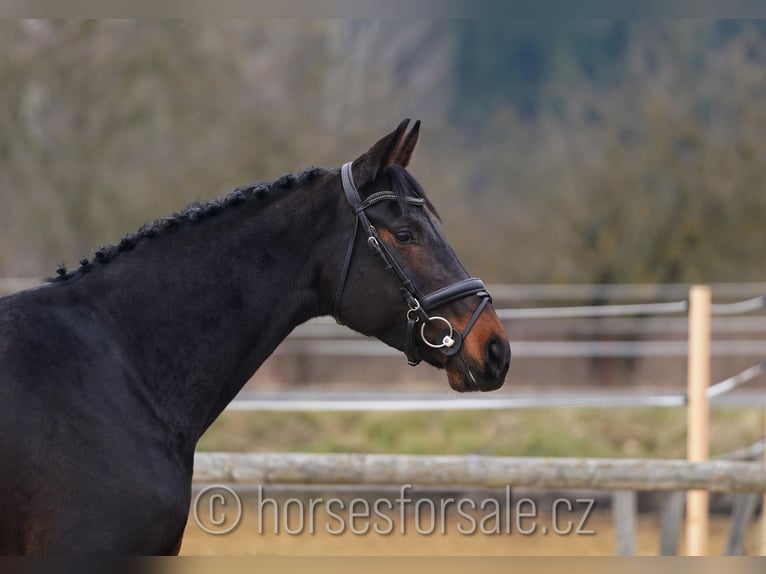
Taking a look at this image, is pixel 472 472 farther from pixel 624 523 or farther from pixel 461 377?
pixel 461 377

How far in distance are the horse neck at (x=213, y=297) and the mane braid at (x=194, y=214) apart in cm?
2

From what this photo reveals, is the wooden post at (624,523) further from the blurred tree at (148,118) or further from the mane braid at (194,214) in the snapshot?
the blurred tree at (148,118)

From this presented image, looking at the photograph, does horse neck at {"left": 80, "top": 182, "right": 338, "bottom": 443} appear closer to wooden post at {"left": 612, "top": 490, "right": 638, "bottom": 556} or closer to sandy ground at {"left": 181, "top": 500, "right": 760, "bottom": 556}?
wooden post at {"left": 612, "top": 490, "right": 638, "bottom": 556}

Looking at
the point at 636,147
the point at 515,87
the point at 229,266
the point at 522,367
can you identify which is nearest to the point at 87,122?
the point at 522,367

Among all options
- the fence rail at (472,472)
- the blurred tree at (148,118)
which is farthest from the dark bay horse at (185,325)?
the blurred tree at (148,118)

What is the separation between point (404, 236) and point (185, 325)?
718 millimetres

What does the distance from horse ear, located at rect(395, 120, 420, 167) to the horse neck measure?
0.26 metres

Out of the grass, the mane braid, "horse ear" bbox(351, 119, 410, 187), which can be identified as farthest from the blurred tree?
"horse ear" bbox(351, 119, 410, 187)

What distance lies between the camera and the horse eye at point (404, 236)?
114 inches

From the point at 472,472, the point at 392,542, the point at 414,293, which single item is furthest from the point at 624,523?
the point at 414,293

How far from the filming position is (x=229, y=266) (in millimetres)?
2910

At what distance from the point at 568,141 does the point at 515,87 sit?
13.3 metres

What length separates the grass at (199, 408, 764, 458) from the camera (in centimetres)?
956

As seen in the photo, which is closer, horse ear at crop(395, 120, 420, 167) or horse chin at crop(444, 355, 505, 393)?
horse chin at crop(444, 355, 505, 393)
